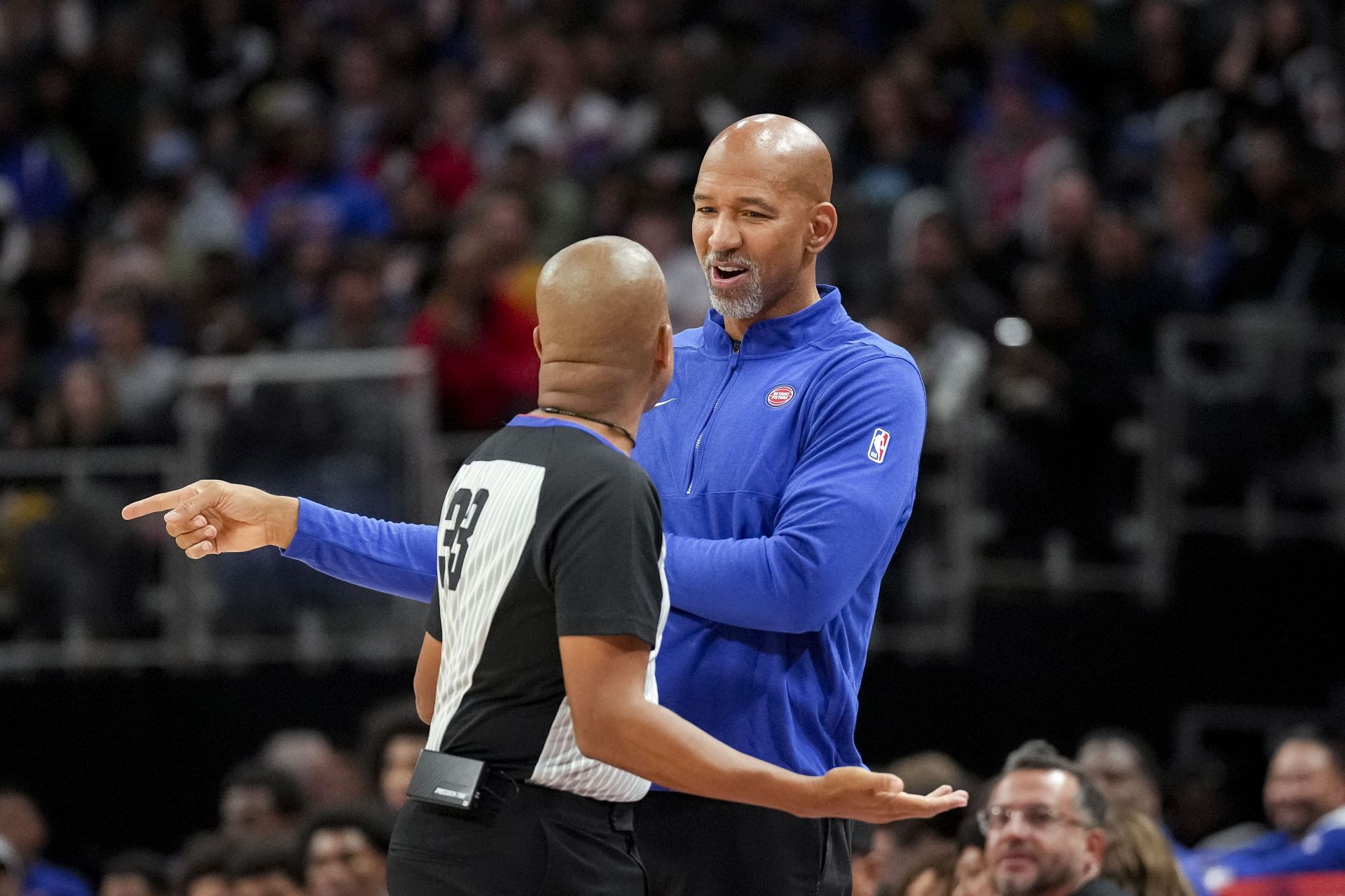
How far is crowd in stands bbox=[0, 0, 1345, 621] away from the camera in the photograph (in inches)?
426

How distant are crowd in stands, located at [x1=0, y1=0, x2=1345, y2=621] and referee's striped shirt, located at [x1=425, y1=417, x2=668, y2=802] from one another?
704 cm

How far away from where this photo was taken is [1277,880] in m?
8.21

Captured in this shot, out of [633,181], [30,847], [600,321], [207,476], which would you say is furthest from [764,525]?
[633,181]

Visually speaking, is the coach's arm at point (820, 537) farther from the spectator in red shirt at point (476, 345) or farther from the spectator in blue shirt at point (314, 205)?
the spectator in blue shirt at point (314, 205)

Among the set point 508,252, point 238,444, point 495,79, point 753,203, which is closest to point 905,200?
point 508,252

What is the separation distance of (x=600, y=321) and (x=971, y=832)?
4.19 meters

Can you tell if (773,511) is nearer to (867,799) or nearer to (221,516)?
(867,799)

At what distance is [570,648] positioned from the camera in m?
3.15

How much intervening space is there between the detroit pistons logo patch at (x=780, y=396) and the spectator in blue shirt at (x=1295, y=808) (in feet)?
16.5

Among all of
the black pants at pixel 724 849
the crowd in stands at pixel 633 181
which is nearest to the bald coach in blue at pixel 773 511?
the black pants at pixel 724 849

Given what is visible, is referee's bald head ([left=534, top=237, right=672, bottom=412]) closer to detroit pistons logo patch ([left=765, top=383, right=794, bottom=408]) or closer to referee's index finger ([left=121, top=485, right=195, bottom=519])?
detroit pistons logo patch ([left=765, top=383, right=794, bottom=408])

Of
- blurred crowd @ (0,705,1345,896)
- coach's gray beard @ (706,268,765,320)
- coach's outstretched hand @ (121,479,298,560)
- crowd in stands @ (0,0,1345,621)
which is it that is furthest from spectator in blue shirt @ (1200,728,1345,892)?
coach's outstretched hand @ (121,479,298,560)

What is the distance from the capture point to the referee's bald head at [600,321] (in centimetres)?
336

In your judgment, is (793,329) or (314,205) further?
(314,205)
